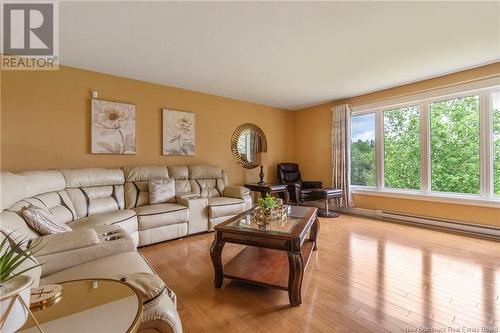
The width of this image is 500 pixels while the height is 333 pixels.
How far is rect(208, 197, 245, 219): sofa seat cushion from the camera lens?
3.60 m

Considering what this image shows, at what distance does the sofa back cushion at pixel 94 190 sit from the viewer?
2.85m

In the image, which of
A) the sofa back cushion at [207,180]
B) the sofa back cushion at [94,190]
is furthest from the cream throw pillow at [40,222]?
the sofa back cushion at [207,180]

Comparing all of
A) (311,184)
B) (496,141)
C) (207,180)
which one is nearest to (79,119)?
(207,180)

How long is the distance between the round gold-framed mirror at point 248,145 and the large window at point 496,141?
3624mm

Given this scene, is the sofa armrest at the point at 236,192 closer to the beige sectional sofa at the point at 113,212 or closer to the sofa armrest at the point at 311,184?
the beige sectional sofa at the point at 113,212

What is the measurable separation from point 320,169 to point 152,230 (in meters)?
3.85

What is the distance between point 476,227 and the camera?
3.35m

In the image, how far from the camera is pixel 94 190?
3084 mm

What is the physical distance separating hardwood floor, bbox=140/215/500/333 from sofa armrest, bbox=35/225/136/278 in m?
0.66

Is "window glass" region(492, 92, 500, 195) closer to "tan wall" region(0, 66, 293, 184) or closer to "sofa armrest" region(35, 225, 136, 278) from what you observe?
"tan wall" region(0, 66, 293, 184)

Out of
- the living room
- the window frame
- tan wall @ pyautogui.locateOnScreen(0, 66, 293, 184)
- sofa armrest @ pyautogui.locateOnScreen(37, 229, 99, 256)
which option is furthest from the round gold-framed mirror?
sofa armrest @ pyautogui.locateOnScreen(37, 229, 99, 256)

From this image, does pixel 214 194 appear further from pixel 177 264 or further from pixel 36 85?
pixel 36 85

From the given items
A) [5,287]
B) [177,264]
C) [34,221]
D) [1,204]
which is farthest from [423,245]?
[1,204]

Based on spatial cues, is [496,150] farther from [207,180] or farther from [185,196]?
[185,196]
